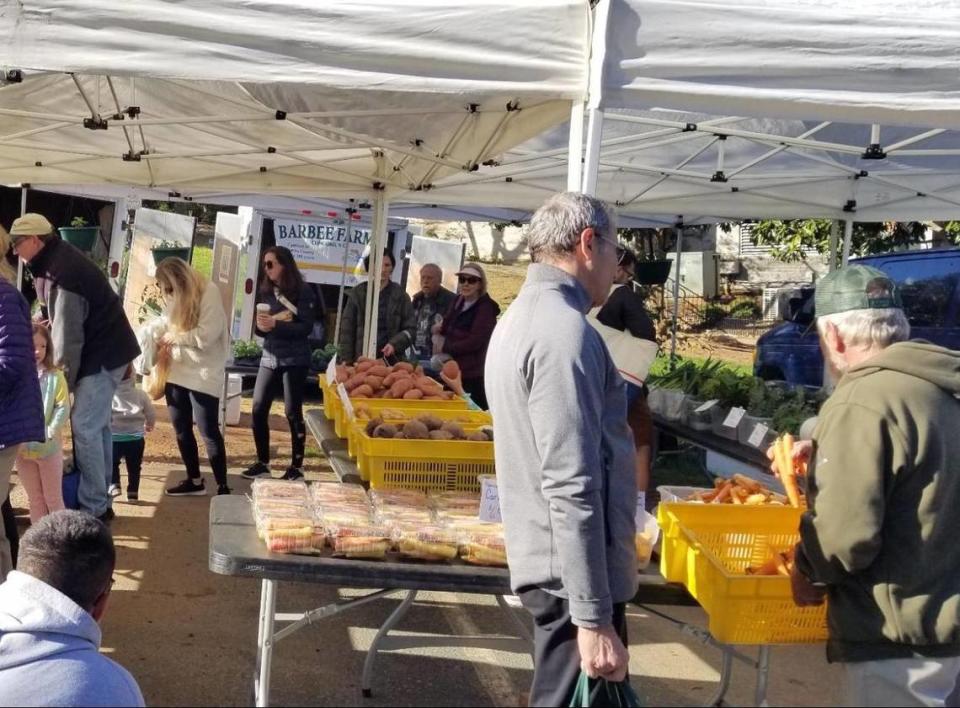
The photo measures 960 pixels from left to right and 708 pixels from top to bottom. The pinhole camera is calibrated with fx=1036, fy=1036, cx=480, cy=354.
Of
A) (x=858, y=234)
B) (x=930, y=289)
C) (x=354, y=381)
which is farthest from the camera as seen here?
(x=858, y=234)

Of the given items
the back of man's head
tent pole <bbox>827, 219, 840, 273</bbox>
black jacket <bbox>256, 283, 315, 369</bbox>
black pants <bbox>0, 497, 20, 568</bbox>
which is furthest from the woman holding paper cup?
tent pole <bbox>827, 219, 840, 273</bbox>

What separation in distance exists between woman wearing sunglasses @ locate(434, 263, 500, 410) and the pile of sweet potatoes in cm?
98

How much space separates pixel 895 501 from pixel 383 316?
6.77 m

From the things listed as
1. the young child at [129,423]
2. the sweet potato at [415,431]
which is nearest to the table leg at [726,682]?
the sweet potato at [415,431]

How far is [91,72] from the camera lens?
340cm

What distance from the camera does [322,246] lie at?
1441cm

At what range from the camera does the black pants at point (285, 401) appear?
7.61 metres

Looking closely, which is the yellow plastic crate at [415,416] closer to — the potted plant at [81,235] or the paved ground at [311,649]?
the paved ground at [311,649]

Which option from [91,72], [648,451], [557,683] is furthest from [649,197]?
[557,683]

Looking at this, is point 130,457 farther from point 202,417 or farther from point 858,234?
point 858,234

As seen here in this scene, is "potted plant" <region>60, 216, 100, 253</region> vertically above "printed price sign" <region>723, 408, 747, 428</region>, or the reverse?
"potted plant" <region>60, 216, 100, 253</region>

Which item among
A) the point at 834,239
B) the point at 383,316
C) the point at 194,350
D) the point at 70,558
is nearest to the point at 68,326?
the point at 194,350

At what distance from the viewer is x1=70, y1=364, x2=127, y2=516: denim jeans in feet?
18.7

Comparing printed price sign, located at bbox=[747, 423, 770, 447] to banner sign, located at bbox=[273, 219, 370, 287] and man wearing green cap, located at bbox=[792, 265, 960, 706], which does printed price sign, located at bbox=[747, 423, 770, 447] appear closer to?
man wearing green cap, located at bbox=[792, 265, 960, 706]
